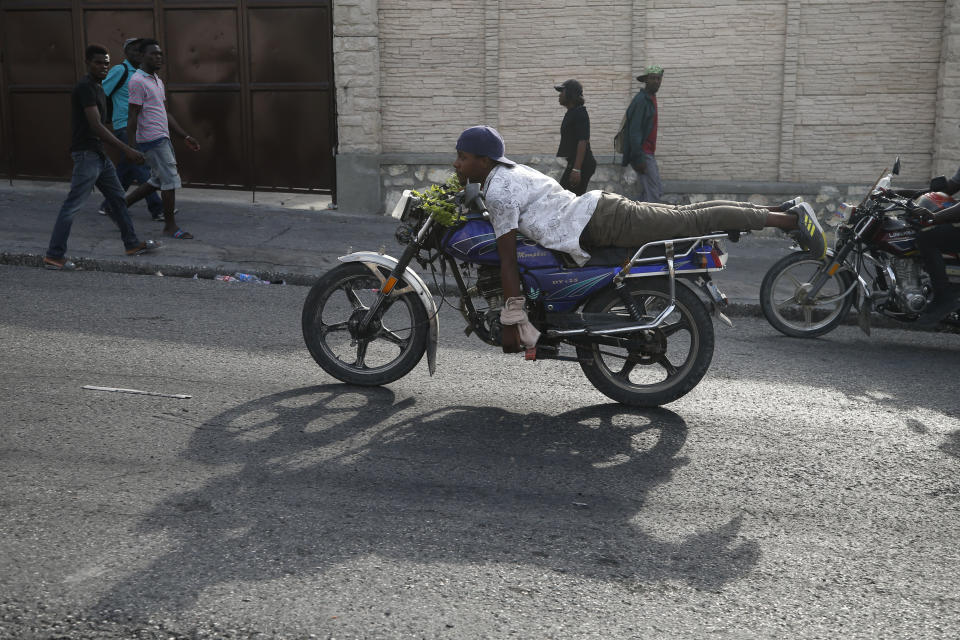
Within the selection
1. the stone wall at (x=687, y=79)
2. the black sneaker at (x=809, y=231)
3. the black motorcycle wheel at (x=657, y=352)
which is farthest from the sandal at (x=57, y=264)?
the black sneaker at (x=809, y=231)

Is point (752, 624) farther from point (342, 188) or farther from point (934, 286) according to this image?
point (342, 188)

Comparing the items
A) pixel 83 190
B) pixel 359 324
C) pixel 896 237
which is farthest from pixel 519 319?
pixel 83 190

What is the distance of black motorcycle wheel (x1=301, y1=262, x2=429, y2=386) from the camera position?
6.03 metres

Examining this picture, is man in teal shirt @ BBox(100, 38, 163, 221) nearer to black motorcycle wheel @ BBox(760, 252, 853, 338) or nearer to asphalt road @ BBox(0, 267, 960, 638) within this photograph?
asphalt road @ BBox(0, 267, 960, 638)

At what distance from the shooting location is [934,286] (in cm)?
778

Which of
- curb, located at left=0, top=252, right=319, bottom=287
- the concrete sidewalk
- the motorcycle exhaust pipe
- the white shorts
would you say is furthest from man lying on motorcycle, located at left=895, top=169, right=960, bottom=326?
the white shorts

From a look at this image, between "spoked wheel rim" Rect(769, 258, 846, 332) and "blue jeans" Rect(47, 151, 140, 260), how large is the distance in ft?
20.5

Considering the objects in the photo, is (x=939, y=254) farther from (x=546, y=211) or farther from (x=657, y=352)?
(x=546, y=211)

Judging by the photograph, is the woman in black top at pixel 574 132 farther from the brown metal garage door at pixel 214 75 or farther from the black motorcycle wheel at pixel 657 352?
the black motorcycle wheel at pixel 657 352

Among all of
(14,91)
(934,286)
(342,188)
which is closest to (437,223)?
(934,286)

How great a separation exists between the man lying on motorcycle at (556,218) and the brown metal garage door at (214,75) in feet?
28.1

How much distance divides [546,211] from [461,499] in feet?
6.15

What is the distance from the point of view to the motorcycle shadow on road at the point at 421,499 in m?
3.82

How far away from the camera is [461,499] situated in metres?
4.45
